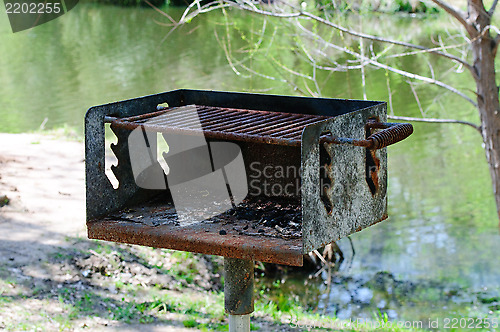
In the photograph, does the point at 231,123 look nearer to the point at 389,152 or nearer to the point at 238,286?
the point at 238,286

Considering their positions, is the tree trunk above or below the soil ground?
above

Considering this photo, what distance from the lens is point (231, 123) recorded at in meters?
2.53

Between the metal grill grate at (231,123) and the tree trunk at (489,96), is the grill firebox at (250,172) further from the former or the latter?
the tree trunk at (489,96)

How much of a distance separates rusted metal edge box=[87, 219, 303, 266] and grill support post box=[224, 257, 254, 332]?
0.53 ft

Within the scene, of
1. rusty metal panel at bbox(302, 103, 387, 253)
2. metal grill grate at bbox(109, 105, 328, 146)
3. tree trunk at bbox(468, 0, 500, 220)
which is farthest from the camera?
tree trunk at bbox(468, 0, 500, 220)

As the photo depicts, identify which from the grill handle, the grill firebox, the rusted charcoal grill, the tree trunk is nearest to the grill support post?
the rusted charcoal grill

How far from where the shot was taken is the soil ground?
4000 millimetres

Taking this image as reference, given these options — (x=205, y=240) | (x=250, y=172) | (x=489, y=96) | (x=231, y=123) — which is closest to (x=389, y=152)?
(x=489, y=96)

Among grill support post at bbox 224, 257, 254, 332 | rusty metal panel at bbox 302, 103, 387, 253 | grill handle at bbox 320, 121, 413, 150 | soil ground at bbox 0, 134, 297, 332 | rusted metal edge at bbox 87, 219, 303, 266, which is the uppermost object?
grill handle at bbox 320, 121, 413, 150

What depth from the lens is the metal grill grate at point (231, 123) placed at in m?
2.18

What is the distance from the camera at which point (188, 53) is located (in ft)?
50.3

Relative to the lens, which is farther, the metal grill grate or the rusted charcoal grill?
the metal grill grate

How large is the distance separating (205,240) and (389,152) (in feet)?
24.9

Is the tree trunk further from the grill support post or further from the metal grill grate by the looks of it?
the grill support post
